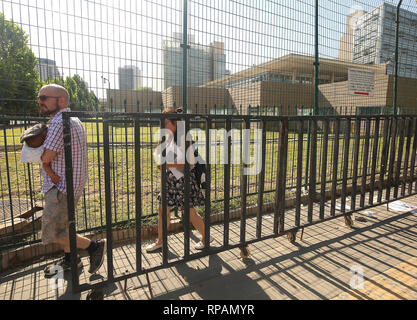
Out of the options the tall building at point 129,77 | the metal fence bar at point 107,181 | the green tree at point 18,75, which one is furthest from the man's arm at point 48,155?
the tall building at point 129,77

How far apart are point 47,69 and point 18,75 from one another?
13.4 inches

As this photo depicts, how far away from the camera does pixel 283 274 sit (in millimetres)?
2795

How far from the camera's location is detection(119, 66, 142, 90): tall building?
12.3ft

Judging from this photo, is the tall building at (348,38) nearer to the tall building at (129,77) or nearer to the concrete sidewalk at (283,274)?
the concrete sidewalk at (283,274)

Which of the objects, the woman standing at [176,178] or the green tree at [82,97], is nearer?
the woman standing at [176,178]

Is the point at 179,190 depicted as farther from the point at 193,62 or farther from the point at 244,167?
the point at 193,62

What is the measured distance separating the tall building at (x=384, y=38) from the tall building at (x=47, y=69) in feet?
19.9

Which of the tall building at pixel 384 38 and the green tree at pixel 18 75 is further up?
the tall building at pixel 384 38

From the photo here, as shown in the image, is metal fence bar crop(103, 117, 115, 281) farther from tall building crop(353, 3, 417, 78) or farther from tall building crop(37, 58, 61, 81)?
tall building crop(353, 3, 417, 78)

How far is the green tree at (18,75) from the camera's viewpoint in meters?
3.09

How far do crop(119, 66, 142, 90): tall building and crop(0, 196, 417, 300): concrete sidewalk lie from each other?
86.9 inches

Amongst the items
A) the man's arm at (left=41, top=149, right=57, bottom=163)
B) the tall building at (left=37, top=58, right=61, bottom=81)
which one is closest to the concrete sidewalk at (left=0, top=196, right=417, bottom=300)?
the man's arm at (left=41, top=149, right=57, bottom=163)
